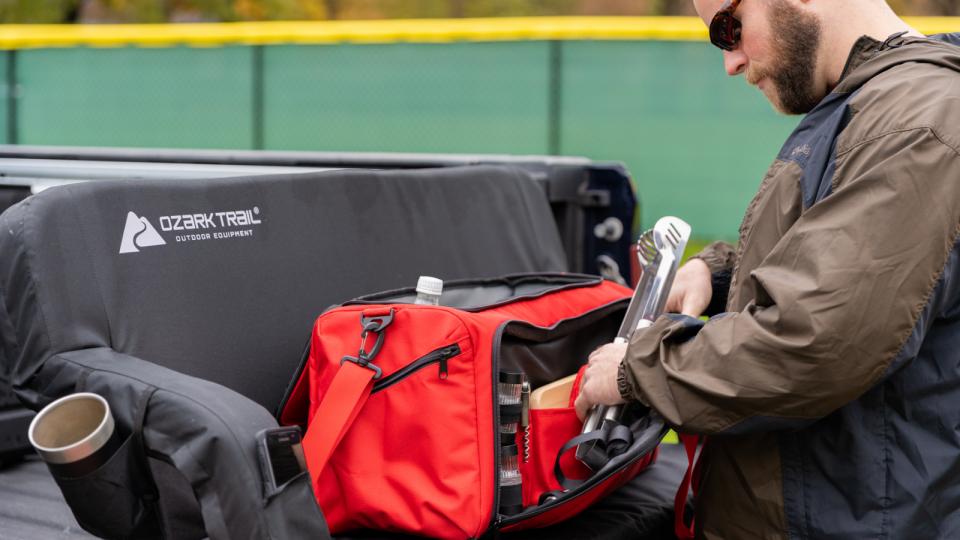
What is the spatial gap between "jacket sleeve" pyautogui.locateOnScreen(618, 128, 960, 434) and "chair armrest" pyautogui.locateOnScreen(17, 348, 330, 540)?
641 mm

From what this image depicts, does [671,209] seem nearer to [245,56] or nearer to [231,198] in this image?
[245,56]

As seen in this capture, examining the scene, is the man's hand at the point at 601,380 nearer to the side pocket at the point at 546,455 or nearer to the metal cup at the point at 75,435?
the side pocket at the point at 546,455

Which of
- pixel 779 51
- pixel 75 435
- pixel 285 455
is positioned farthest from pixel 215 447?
pixel 779 51

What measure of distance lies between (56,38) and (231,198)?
7907 millimetres

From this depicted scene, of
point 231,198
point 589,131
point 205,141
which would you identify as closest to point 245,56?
point 205,141

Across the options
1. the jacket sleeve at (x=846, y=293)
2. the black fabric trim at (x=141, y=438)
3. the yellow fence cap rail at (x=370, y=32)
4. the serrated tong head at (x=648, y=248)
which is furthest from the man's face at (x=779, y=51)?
the yellow fence cap rail at (x=370, y=32)

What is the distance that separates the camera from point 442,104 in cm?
850

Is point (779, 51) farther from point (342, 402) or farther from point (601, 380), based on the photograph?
point (342, 402)

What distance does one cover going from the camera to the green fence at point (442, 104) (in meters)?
8.08

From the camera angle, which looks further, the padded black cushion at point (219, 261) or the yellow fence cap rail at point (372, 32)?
the yellow fence cap rail at point (372, 32)

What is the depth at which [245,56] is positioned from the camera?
8508 mm

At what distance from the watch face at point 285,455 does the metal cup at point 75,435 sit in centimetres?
24

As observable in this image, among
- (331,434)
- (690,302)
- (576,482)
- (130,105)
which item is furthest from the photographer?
(130,105)

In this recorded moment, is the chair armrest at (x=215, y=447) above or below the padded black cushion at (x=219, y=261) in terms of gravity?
below
